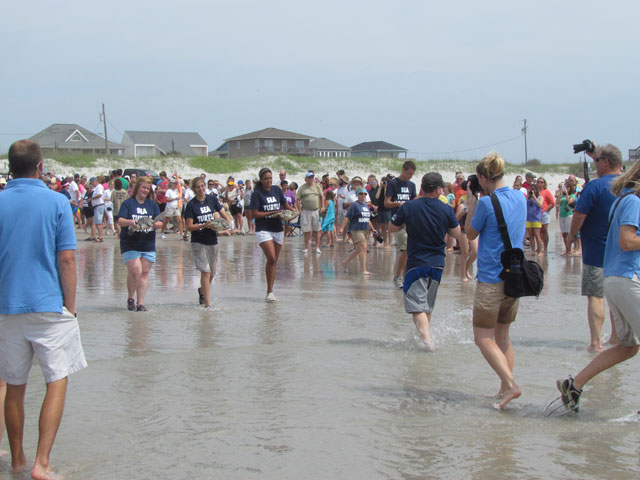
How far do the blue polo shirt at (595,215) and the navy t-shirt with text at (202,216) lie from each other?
5013 mm

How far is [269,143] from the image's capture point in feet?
289

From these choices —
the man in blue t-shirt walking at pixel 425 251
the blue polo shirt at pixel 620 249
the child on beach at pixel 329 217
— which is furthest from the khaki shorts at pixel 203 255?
the child on beach at pixel 329 217

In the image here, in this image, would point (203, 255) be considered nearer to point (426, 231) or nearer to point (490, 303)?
point (426, 231)

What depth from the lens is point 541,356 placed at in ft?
23.4

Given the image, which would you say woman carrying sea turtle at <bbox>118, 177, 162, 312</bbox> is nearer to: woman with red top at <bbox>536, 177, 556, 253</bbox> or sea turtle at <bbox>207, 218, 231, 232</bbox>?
sea turtle at <bbox>207, 218, 231, 232</bbox>

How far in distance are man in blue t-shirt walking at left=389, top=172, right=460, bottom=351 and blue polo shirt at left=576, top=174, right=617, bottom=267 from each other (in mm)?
1370

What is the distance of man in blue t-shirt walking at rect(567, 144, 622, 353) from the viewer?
6.43m

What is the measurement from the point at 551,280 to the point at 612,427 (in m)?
8.34

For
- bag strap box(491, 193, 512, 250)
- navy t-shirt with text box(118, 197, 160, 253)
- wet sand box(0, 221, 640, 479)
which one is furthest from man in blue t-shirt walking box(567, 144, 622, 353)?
navy t-shirt with text box(118, 197, 160, 253)

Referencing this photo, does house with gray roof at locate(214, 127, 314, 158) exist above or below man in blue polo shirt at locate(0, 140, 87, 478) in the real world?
above

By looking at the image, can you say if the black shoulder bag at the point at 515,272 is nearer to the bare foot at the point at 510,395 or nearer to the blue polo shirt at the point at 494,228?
the blue polo shirt at the point at 494,228

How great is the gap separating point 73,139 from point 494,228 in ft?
304

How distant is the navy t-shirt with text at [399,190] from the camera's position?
11.9 m

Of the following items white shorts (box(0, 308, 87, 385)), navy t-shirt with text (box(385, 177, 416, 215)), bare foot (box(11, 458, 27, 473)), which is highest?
navy t-shirt with text (box(385, 177, 416, 215))
